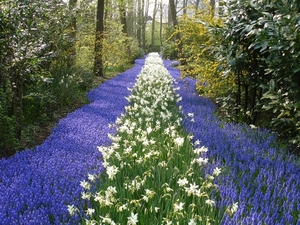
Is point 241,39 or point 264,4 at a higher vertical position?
point 264,4

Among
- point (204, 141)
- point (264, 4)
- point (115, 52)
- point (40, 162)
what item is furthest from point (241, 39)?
point (115, 52)

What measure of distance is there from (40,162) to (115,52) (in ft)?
43.4

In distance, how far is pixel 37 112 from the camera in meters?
5.61

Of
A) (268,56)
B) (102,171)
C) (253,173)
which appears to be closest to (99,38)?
(268,56)

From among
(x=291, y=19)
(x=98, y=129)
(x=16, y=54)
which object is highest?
(x=291, y=19)

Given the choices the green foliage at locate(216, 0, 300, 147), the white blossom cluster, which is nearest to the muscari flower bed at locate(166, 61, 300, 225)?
the white blossom cluster

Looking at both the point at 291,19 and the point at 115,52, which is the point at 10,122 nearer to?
the point at 291,19

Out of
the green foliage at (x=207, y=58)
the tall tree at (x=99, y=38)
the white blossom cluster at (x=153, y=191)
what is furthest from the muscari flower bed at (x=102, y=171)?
the tall tree at (x=99, y=38)

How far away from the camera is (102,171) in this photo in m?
3.28

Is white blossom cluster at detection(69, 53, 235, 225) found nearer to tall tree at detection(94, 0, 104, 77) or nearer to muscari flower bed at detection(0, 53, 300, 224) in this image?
muscari flower bed at detection(0, 53, 300, 224)

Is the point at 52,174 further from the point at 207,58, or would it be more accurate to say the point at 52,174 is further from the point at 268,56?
the point at 207,58

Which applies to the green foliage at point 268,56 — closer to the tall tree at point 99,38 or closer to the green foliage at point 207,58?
the green foliage at point 207,58

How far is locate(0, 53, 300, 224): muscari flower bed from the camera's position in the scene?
242cm

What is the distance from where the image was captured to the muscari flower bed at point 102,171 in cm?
242
